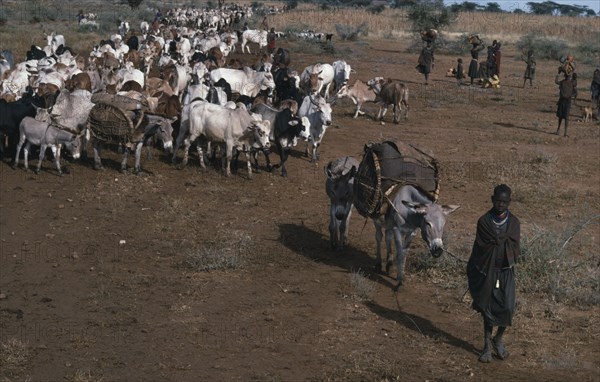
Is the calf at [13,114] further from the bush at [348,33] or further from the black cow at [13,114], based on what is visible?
the bush at [348,33]

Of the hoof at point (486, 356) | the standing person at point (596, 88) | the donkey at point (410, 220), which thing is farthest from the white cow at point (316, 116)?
the standing person at point (596, 88)

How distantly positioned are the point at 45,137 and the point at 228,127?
3.64 meters

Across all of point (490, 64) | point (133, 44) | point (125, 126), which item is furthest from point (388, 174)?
point (490, 64)

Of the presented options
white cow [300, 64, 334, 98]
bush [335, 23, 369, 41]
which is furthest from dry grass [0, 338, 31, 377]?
bush [335, 23, 369, 41]

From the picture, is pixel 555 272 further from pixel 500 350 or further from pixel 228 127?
pixel 228 127

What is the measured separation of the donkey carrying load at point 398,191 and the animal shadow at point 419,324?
25.9 inches

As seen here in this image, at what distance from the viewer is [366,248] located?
40.2 ft

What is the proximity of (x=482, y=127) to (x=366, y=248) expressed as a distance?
41.1 feet

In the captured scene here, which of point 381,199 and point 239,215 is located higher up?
point 381,199

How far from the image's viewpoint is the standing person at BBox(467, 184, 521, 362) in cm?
788

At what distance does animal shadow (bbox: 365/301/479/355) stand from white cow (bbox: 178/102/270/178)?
6.50m

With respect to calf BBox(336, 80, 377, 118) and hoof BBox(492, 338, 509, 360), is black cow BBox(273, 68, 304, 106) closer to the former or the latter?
calf BBox(336, 80, 377, 118)

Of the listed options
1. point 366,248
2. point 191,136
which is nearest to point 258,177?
point 191,136

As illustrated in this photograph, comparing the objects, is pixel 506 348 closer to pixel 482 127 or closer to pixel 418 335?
pixel 418 335
